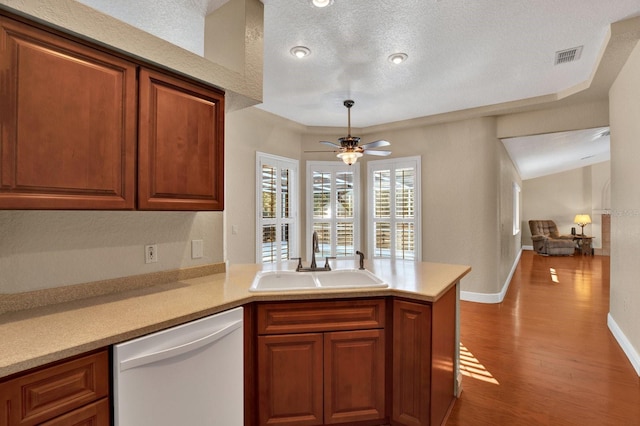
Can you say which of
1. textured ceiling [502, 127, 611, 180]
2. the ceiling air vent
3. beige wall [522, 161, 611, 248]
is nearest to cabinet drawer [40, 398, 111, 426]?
the ceiling air vent

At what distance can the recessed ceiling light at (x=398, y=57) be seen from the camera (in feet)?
9.70

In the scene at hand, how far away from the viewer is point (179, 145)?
179 centimetres

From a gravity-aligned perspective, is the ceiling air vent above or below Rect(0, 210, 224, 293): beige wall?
above

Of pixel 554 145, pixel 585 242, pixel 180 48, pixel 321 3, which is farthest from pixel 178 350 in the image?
pixel 585 242

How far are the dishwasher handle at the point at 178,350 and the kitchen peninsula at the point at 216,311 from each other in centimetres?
9

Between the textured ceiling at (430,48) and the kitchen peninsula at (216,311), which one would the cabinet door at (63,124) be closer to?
the kitchen peninsula at (216,311)

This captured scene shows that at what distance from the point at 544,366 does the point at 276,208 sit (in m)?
3.65

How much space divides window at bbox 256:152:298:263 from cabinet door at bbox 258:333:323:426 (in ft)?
9.21

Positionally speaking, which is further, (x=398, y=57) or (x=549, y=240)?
(x=549, y=240)

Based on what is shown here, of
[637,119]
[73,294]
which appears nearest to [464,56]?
[637,119]

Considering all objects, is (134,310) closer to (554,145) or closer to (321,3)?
(321,3)

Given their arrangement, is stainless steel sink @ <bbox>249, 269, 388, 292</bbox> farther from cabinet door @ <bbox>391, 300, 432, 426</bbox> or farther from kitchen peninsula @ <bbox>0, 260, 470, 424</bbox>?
cabinet door @ <bbox>391, 300, 432, 426</bbox>

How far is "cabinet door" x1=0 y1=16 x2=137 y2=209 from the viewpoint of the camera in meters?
1.23

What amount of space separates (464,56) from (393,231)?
9.94 feet
